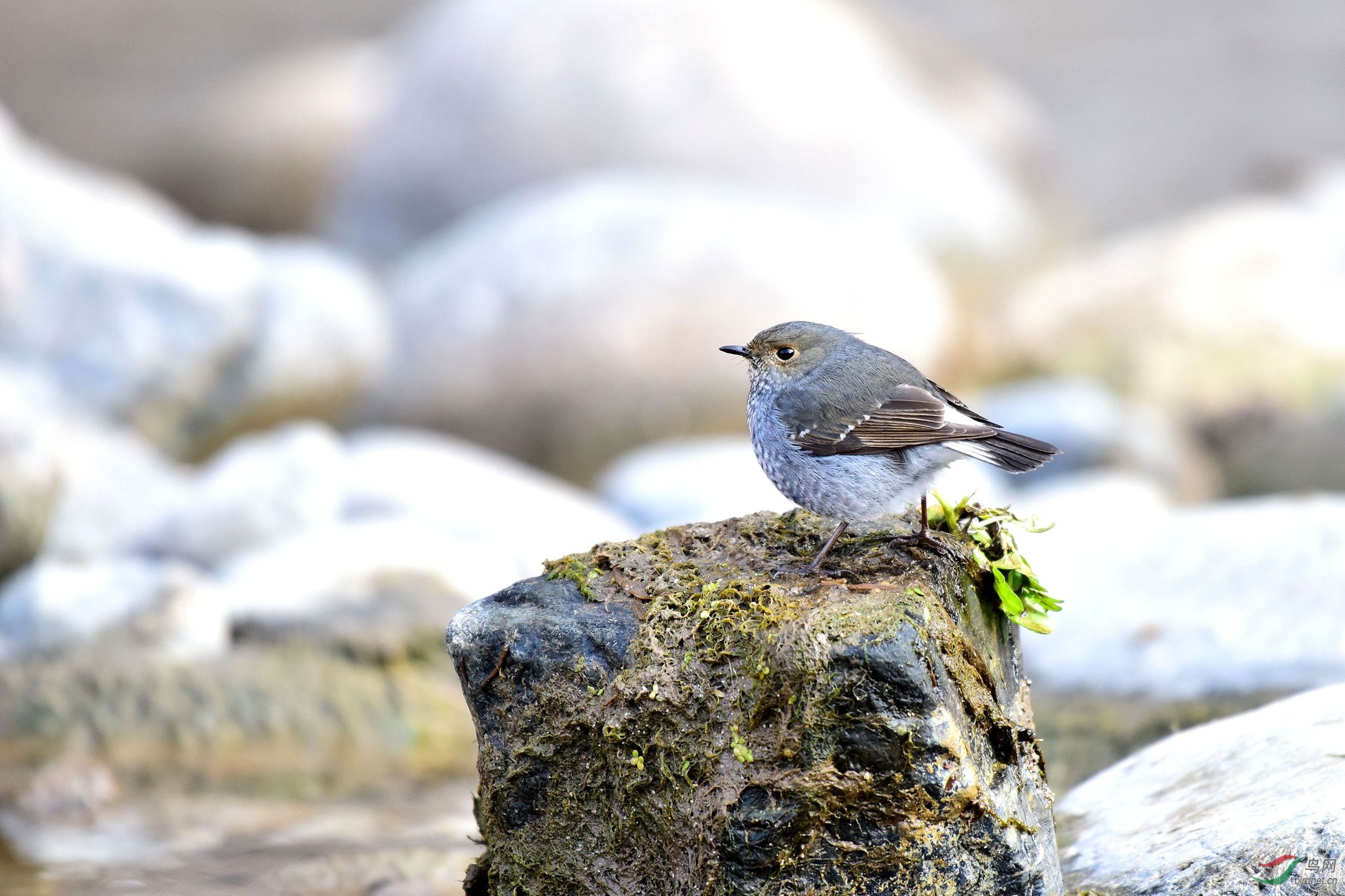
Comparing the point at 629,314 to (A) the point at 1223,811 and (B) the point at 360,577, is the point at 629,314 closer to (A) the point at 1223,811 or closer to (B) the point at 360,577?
(B) the point at 360,577

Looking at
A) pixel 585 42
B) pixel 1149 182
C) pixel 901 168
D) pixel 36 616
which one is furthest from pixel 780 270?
pixel 1149 182

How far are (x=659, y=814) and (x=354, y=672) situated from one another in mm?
3737

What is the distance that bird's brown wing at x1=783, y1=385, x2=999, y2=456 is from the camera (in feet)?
12.4

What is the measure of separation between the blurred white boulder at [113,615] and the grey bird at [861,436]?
3.82 m

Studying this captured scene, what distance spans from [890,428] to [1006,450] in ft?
1.12

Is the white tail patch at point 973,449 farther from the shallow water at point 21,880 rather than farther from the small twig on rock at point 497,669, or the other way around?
the shallow water at point 21,880

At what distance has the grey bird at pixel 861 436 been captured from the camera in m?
3.73

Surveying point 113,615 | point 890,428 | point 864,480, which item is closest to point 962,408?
point 890,428

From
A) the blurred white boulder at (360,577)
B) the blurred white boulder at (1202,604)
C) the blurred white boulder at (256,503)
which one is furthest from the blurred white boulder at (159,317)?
the blurred white boulder at (1202,604)

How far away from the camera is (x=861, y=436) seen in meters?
3.84

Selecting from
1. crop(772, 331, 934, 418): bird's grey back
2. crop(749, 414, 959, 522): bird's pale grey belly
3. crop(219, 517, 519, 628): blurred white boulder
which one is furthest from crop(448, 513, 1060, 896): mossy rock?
crop(219, 517, 519, 628): blurred white boulder

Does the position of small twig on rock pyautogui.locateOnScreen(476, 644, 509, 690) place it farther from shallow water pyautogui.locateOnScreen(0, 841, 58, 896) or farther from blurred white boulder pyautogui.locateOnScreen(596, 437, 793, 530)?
blurred white boulder pyautogui.locateOnScreen(596, 437, 793, 530)

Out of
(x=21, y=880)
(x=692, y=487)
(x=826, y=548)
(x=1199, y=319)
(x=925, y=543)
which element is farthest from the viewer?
(x=1199, y=319)

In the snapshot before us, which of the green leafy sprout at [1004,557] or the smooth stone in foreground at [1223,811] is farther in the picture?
the green leafy sprout at [1004,557]
